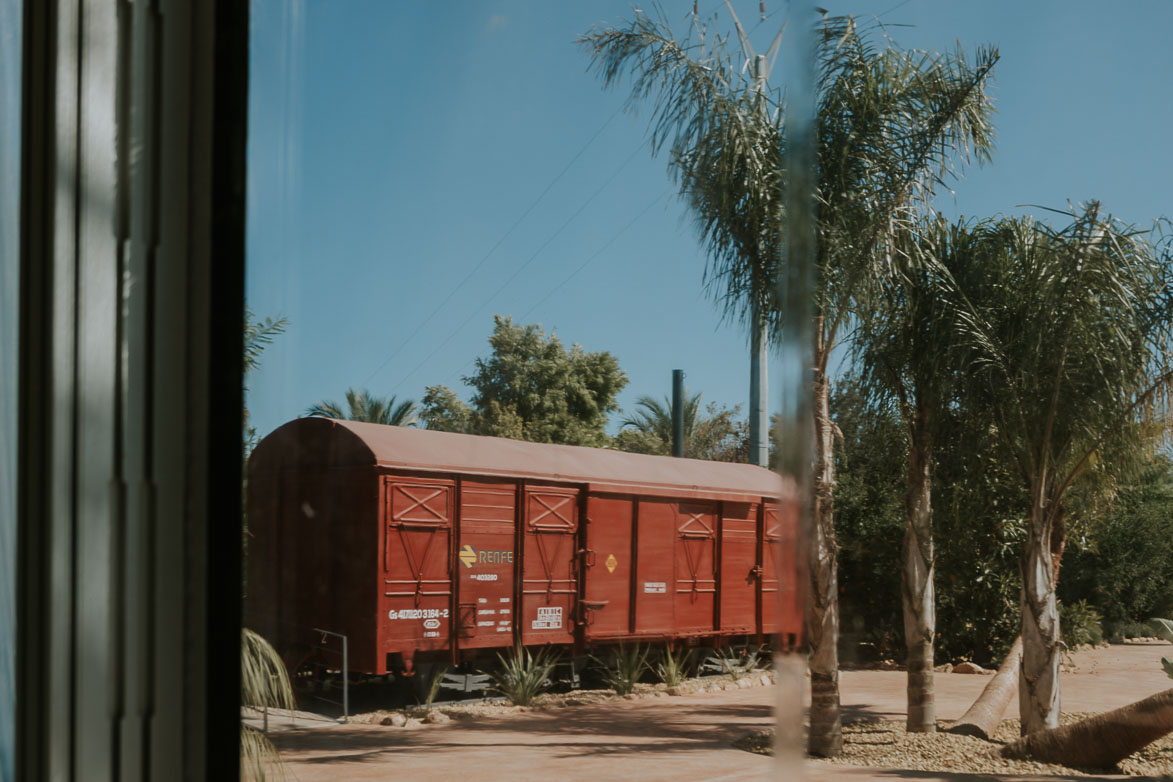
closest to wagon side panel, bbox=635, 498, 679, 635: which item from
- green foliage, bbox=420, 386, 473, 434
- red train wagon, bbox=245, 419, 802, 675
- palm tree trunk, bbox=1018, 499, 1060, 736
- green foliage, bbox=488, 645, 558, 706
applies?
red train wagon, bbox=245, 419, 802, 675

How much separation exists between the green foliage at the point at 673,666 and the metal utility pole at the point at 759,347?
0.22 meters

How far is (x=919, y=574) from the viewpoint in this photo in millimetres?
740

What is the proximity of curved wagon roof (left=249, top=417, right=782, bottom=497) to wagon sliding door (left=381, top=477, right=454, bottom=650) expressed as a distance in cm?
4

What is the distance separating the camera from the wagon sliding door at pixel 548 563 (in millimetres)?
936

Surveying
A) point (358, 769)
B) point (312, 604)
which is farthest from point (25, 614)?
point (358, 769)

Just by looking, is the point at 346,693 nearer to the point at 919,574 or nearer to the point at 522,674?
the point at 522,674

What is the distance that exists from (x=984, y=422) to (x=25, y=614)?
3.37ft

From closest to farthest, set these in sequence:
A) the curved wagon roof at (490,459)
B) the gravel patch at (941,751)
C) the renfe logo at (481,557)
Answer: the gravel patch at (941,751) → the curved wagon roof at (490,459) → the renfe logo at (481,557)

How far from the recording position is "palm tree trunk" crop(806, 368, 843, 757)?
2.50ft

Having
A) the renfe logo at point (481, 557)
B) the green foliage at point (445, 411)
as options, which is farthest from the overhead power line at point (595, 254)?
the renfe logo at point (481, 557)

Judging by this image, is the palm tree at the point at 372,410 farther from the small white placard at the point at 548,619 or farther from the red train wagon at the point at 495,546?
the small white placard at the point at 548,619

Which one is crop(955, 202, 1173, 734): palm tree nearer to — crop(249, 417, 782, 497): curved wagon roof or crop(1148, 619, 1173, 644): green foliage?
crop(1148, 619, 1173, 644): green foliage

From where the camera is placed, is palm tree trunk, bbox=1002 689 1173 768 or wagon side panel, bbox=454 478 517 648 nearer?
palm tree trunk, bbox=1002 689 1173 768

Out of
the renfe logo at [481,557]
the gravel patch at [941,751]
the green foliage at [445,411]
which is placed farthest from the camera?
the renfe logo at [481,557]
